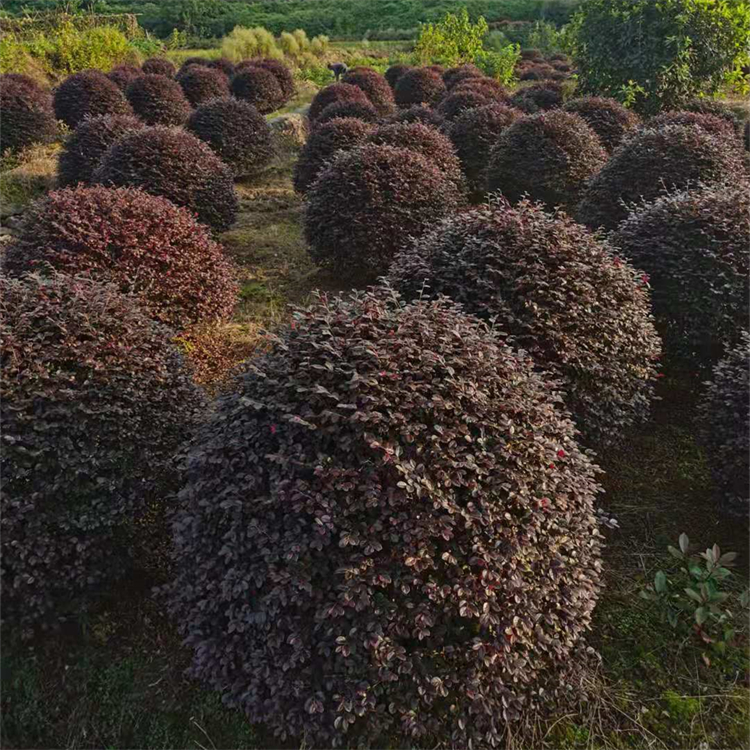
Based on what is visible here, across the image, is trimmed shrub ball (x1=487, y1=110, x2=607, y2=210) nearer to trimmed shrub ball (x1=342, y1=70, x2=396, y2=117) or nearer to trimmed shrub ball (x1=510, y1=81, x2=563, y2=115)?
trimmed shrub ball (x1=510, y1=81, x2=563, y2=115)

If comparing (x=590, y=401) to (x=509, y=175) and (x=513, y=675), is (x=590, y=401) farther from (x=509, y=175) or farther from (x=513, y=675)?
(x=509, y=175)

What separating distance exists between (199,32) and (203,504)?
46927 millimetres

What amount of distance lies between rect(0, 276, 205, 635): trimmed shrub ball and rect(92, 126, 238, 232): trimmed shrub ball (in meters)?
4.50

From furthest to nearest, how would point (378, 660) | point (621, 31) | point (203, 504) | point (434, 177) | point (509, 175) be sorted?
point (621, 31), point (509, 175), point (434, 177), point (203, 504), point (378, 660)

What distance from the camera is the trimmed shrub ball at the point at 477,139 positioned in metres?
10.0

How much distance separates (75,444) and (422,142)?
21.1 ft

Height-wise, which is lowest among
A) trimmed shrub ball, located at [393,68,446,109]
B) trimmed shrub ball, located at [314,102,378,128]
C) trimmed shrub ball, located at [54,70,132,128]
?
trimmed shrub ball, located at [393,68,446,109]

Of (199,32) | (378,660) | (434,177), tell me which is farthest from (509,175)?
(199,32)

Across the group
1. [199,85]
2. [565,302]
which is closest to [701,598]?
[565,302]

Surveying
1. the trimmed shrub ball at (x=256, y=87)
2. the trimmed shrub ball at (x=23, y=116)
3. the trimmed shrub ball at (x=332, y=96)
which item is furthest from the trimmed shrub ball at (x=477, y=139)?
the trimmed shrub ball at (x=256, y=87)

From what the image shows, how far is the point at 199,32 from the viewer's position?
4166 centimetres

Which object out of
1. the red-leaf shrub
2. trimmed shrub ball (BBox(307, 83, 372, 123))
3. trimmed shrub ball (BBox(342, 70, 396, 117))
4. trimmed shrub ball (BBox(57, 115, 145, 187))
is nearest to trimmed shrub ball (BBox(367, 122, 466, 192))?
trimmed shrub ball (BBox(57, 115, 145, 187))

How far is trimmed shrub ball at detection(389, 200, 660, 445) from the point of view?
3756mm

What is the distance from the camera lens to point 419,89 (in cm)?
1830
